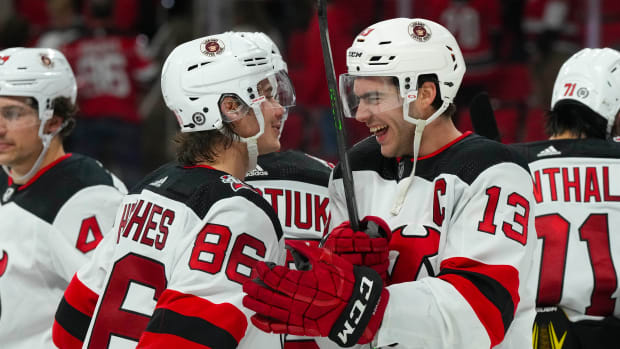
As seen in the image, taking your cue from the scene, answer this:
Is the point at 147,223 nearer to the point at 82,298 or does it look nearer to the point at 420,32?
the point at 82,298

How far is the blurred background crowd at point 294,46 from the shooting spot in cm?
587

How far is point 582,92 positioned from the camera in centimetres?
354

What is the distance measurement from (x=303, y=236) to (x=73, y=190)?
871mm

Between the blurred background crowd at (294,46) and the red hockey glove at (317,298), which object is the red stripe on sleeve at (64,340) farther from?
the blurred background crowd at (294,46)

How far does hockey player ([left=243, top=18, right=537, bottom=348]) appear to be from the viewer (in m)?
2.40

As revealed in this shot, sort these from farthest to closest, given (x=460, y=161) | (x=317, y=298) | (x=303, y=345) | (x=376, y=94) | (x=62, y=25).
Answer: (x=62, y=25) < (x=303, y=345) < (x=376, y=94) < (x=460, y=161) < (x=317, y=298)

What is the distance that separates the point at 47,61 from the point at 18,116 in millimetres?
250

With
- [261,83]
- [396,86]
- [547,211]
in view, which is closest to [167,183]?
[261,83]

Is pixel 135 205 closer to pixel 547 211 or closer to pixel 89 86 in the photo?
pixel 547 211

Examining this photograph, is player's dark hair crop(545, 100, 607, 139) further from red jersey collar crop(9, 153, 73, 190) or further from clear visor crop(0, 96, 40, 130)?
clear visor crop(0, 96, 40, 130)

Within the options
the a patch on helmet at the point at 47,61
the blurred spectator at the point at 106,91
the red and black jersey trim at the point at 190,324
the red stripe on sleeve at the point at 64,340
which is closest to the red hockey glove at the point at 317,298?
the red and black jersey trim at the point at 190,324

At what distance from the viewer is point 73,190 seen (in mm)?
3525

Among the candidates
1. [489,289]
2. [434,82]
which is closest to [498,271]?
[489,289]

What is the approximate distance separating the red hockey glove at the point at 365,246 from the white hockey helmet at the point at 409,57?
360 millimetres
